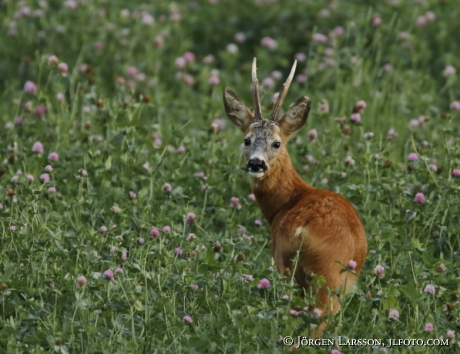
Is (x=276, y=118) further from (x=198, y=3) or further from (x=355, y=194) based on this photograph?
(x=198, y=3)

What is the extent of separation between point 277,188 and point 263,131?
35cm

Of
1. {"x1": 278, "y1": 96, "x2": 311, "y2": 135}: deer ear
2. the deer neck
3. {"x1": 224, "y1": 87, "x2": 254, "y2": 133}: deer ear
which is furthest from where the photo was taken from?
{"x1": 224, "y1": 87, "x2": 254, "y2": 133}: deer ear

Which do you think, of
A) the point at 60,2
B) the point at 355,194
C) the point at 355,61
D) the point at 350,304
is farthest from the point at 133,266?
the point at 60,2

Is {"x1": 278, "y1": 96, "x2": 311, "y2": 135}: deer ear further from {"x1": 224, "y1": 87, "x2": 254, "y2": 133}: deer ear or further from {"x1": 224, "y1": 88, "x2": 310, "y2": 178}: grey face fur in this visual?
{"x1": 224, "y1": 87, "x2": 254, "y2": 133}: deer ear

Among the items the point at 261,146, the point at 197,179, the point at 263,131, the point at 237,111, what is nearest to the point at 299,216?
the point at 261,146

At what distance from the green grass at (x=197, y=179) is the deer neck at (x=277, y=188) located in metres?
0.20

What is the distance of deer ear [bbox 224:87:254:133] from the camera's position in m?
6.79

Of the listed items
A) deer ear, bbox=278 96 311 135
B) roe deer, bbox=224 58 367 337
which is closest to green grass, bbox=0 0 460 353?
roe deer, bbox=224 58 367 337

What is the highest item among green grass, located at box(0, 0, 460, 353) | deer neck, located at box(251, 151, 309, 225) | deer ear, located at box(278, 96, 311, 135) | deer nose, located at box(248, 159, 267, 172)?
deer ear, located at box(278, 96, 311, 135)

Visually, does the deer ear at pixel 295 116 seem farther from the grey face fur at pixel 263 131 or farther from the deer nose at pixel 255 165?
the deer nose at pixel 255 165

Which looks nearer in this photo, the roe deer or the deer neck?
Answer: the roe deer

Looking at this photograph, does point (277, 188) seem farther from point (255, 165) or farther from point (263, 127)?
point (263, 127)

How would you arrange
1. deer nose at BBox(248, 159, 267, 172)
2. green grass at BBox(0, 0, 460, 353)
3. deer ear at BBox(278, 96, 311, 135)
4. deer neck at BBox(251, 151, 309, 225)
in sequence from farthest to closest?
deer ear at BBox(278, 96, 311, 135) < deer neck at BBox(251, 151, 309, 225) < deer nose at BBox(248, 159, 267, 172) < green grass at BBox(0, 0, 460, 353)

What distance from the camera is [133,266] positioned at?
524 centimetres
